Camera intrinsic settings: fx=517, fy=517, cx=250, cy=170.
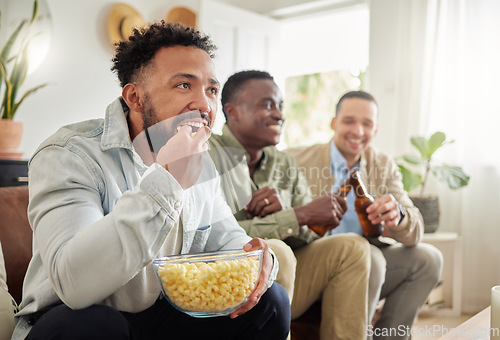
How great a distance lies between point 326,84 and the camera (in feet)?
22.0

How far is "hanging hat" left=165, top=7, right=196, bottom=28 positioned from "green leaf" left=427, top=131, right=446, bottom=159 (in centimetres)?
183

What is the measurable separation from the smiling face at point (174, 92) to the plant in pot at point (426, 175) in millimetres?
2082

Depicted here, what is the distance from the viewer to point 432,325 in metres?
2.64

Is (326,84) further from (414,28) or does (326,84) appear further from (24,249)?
(24,249)

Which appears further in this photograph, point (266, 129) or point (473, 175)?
point (473, 175)

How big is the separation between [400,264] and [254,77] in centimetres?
84

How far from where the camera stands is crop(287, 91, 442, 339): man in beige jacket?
1707 mm

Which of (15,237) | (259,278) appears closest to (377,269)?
(259,278)

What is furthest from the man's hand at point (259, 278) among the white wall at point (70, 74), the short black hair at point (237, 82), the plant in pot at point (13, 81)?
the white wall at point (70, 74)

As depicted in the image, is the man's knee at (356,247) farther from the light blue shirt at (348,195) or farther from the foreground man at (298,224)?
the light blue shirt at (348,195)

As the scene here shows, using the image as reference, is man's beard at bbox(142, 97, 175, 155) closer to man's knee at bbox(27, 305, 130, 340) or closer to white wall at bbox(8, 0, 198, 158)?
man's knee at bbox(27, 305, 130, 340)

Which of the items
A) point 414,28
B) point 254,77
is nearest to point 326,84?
point 414,28

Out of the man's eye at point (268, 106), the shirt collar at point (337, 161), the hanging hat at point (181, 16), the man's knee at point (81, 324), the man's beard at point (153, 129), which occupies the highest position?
the hanging hat at point (181, 16)

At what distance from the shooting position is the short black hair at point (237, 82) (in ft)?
6.05
